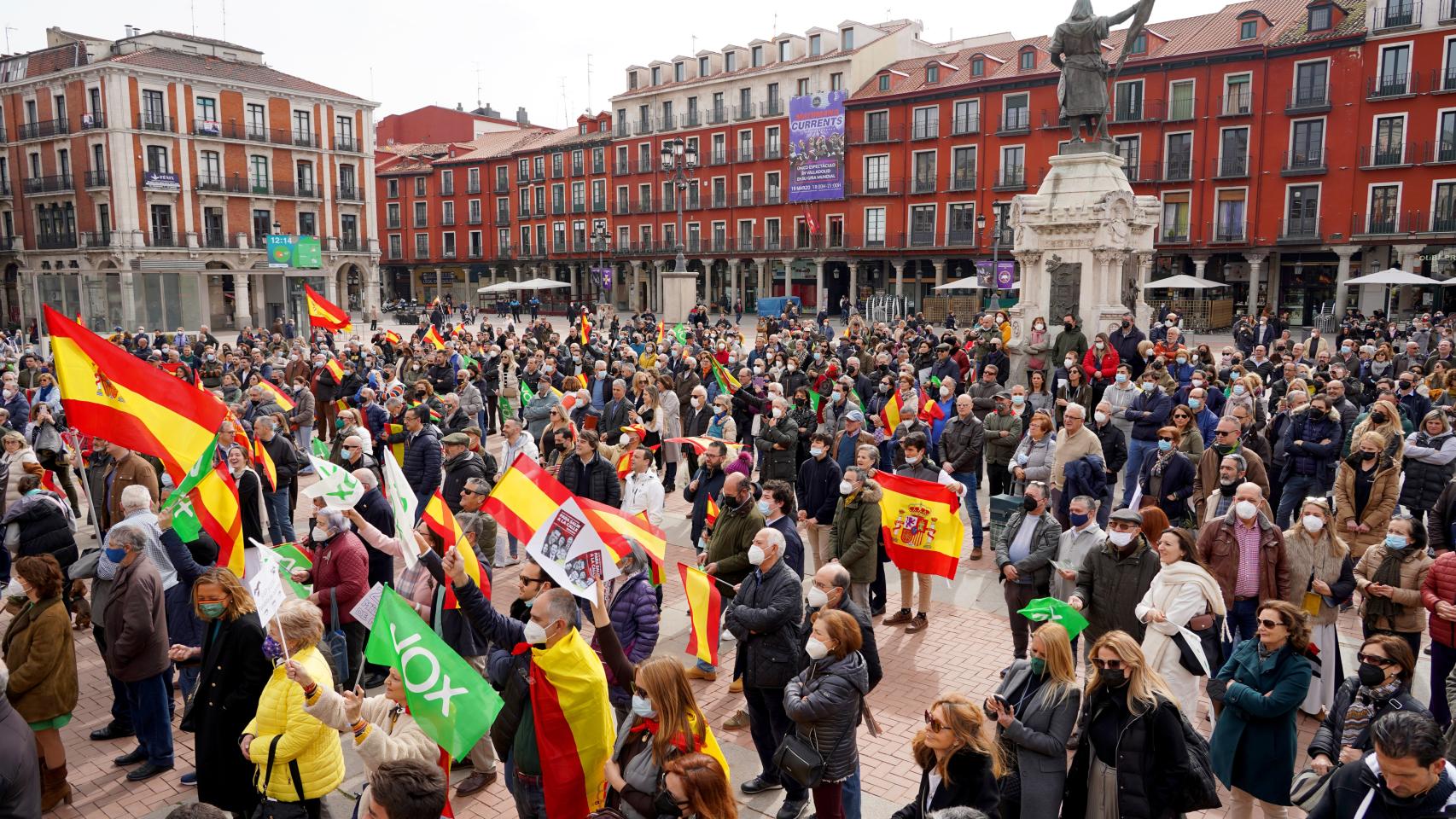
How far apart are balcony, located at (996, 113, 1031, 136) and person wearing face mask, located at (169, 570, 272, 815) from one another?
144 ft

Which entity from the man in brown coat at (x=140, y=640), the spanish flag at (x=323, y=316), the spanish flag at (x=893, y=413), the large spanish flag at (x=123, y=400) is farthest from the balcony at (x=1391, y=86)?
the man in brown coat at (x=140, y=640)

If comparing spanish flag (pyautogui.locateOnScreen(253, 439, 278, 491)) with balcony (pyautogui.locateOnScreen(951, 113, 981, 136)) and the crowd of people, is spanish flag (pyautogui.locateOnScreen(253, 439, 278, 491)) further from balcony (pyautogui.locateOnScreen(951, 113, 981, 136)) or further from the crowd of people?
balcony (pyautogui.locateOnScreen(951, 113, 981, 136))

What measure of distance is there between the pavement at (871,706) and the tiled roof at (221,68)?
47.5m

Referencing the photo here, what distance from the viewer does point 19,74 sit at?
2052 inches

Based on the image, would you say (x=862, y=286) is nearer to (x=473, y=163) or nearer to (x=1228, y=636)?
(x=473, y=163)

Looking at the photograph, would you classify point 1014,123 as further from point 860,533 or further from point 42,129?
point 42,129

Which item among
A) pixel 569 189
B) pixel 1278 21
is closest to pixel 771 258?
pixel 569 189

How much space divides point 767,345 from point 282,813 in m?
16.0

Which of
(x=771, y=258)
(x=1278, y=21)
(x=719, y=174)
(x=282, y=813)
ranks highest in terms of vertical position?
(x=1278, y=21)

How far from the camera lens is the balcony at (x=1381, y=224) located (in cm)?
3656

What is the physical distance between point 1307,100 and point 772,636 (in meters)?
40.9

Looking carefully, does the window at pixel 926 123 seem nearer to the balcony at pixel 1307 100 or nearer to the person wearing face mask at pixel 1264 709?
the balcony at pixel 1307 100

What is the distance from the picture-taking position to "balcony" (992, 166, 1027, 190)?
44.6 metres

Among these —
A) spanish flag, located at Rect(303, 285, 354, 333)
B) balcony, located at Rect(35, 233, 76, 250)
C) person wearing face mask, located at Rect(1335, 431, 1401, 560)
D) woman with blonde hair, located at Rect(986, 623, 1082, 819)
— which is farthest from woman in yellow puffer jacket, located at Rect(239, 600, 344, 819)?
balcony, located at Rect(35, 233, 76, 250)
